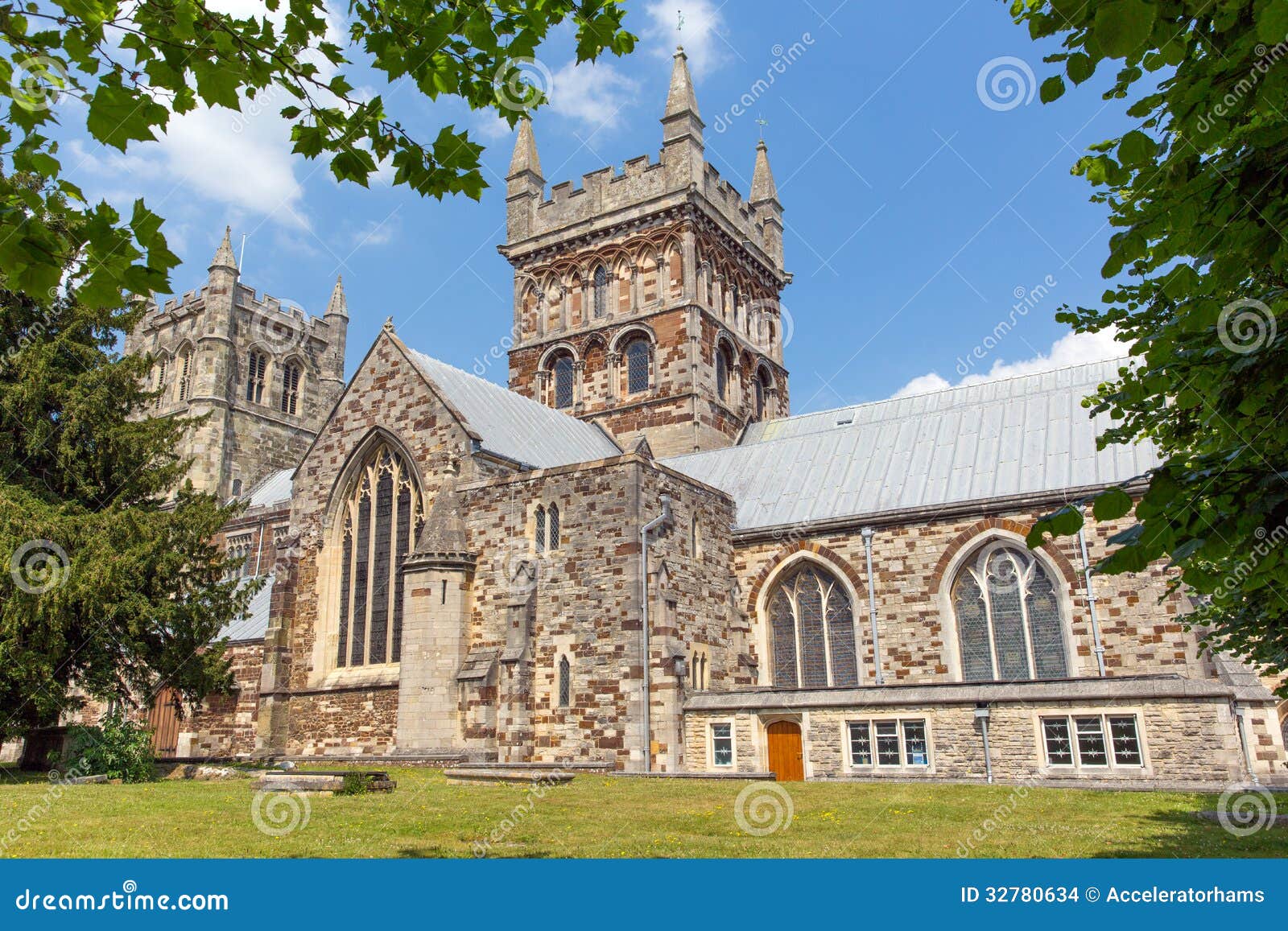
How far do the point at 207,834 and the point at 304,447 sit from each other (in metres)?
44.7

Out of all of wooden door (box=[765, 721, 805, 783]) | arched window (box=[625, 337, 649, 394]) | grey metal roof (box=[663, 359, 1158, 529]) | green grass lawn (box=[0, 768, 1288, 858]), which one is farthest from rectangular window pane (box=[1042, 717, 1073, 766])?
arched window (box=[625, 337, 649, 394])

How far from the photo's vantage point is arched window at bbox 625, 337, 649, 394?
3744 cm

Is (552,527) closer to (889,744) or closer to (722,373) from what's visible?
(889,744)

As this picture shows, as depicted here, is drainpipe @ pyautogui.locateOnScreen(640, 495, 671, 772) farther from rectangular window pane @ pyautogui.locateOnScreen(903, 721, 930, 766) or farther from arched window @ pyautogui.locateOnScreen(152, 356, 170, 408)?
arched window @ pyautogui.locateOnScreen(152, 356, 170, 408)

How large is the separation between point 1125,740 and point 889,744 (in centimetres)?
432

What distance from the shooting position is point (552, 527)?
23188mm

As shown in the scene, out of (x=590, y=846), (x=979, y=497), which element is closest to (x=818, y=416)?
Answer: (x=979, y=497)

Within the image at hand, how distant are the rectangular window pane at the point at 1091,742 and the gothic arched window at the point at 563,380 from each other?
25.0 metres

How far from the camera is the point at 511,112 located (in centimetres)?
761

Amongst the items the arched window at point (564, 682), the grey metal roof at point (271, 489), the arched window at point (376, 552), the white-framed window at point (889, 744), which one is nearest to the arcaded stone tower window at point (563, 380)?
the grey metal roof at point (271, 489)

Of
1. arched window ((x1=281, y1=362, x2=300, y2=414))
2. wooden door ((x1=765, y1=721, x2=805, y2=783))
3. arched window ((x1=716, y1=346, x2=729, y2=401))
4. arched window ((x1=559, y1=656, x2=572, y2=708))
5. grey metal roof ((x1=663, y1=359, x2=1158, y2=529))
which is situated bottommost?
wooden door ((x1=765, y1=721, x2=805, y2=783))

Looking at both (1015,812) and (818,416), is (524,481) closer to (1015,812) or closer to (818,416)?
(1015,812)

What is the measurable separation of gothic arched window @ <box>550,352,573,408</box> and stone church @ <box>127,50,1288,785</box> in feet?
22.1

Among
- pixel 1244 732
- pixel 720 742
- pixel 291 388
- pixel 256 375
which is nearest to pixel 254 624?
pixel 720 742
